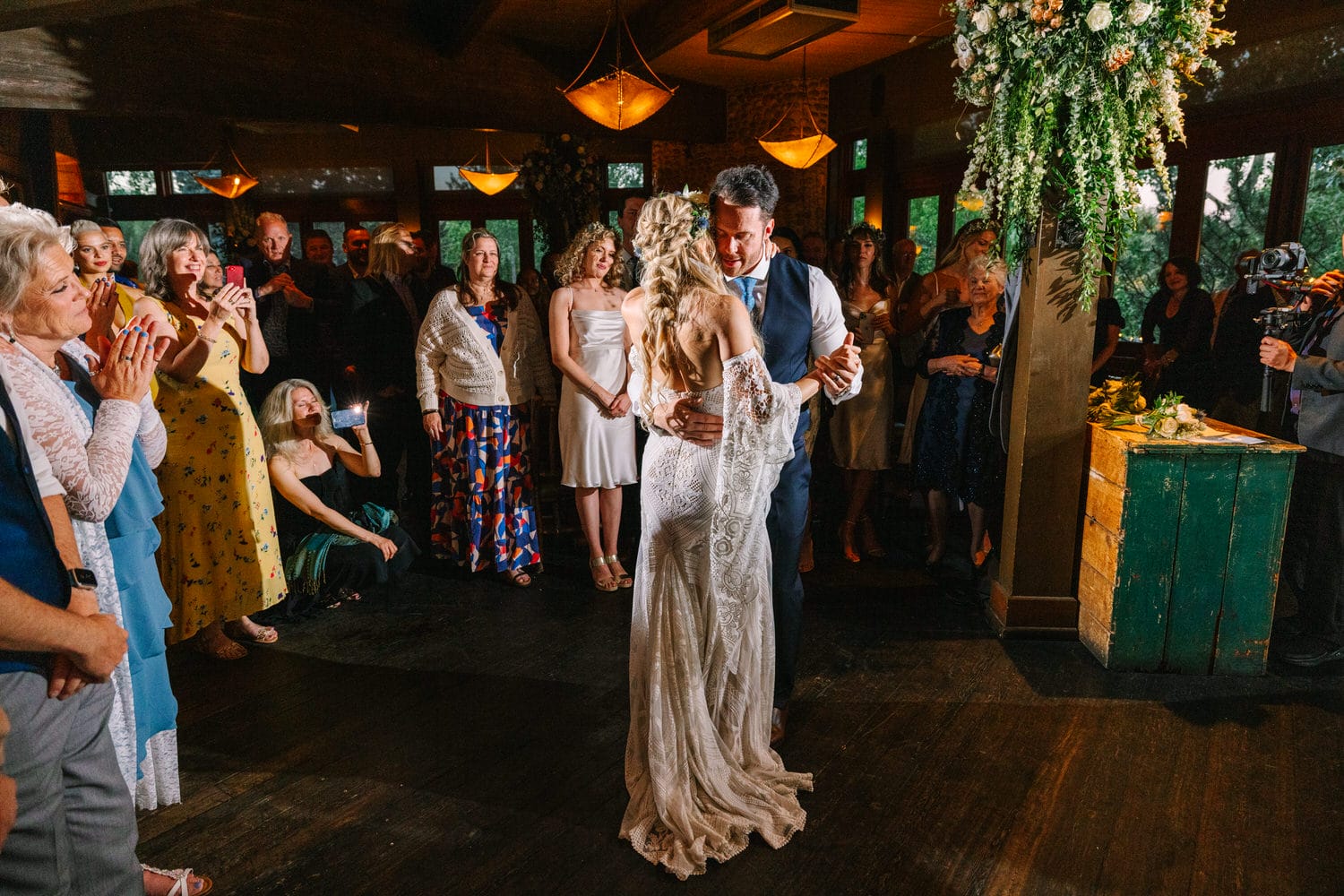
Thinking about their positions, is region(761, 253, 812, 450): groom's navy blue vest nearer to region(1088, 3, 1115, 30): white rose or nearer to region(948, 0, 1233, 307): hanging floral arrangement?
region(948, 0, 1233, 307): hanging floral arrangement

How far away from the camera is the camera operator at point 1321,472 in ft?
9.80

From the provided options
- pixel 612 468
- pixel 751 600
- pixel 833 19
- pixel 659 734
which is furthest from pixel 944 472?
pixel 833 19

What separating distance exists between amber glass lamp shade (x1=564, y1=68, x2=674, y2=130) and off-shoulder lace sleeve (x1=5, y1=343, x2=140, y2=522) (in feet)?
12.4

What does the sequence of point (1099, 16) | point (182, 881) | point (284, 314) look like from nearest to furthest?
point (182, 881)
point (1099, 16)
point (284, 314)

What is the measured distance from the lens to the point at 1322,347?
3074 mm

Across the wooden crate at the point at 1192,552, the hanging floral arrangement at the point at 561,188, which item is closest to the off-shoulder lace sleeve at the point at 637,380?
the wooden crate at the point at 1192,552

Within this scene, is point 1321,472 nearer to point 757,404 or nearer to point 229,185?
point 757,404

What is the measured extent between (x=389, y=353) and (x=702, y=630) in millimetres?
3197

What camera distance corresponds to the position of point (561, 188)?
612cm

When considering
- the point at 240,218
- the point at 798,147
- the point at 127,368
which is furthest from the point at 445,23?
the point at 240,218

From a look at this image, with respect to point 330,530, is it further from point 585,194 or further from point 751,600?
point 585,194

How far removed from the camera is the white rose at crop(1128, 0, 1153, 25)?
8.30 ft

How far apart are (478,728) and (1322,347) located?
11.2 ft

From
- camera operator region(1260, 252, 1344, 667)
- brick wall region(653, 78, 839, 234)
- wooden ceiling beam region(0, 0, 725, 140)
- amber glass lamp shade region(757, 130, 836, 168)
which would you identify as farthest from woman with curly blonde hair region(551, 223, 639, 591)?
brick wall region(653, 78, 839, 234)
